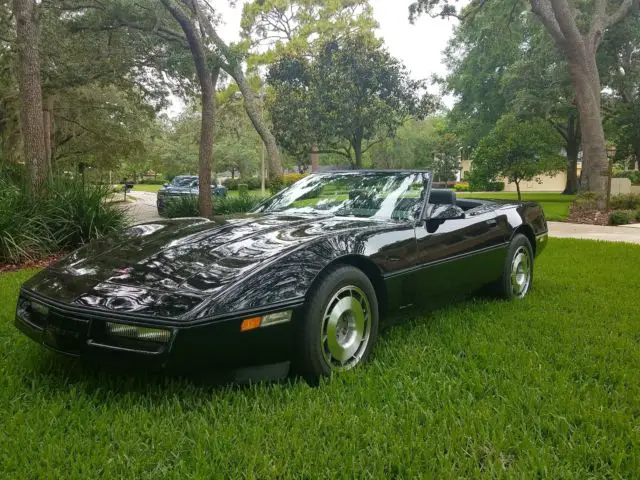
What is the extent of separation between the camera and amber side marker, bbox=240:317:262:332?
234 centimetres

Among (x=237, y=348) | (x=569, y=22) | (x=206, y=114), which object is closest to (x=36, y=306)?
(x=237, y=348)

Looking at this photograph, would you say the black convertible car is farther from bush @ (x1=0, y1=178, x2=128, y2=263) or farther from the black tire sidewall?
bush @ (x1=0, y1=178, x2=128, y2=263)

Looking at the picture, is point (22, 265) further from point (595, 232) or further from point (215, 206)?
point (595, 232)

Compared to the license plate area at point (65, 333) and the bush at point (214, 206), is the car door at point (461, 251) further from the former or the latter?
the bush at point (214, 206)

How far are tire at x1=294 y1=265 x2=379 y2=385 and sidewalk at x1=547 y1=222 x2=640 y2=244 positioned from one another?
8255 mm

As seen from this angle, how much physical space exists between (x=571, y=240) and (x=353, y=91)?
40.8 feet

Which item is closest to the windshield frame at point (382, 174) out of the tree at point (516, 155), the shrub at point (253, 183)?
the tree at point (516, 155)

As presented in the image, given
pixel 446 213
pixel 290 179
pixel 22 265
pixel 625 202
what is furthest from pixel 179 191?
pixel 446 213

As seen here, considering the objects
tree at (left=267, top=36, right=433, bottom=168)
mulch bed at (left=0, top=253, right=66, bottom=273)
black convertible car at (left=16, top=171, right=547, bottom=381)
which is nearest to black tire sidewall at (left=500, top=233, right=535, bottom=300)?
black convertible car at (left=16, top=171, right=547, bottom=381)

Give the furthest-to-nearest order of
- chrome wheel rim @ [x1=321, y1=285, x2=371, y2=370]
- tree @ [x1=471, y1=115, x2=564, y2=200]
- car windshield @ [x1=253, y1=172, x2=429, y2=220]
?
tree @ [x1=471, y1=115, x2=564, y2=200] < car windshield @ [x1=253, y1=172, x2=429, y2=220] < chrome wheel rim @ [x1=321, y1=285, x2=371, y2=370]

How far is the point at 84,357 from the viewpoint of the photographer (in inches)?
92.3

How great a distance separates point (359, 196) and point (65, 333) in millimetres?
2216

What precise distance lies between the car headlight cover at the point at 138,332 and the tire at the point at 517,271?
3.11 meters

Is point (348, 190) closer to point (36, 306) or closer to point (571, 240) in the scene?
point (36, 306)
